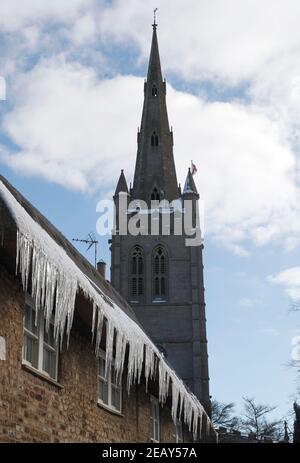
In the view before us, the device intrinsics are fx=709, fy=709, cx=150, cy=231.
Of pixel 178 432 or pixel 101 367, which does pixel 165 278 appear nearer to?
pixel 178 432

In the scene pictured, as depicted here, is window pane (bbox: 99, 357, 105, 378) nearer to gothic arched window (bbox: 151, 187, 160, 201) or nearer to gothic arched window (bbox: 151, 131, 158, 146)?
gothic arched window (bbox: 151, 187, 160, 201)

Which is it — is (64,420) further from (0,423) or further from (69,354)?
(0,423)

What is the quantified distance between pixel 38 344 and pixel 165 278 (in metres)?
50.2

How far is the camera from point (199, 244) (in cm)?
6250

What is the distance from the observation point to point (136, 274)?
61.2 meters

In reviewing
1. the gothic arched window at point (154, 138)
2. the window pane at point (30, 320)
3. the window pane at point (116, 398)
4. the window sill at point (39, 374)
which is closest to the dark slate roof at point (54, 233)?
the window pane at point (30, 320)

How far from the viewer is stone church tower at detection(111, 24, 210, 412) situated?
57375 millimetres

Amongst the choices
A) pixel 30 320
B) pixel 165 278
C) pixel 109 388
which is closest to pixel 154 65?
pixel 165 278

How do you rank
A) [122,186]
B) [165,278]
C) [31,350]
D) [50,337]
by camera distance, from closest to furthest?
1. [31,350]
2. [50,337]
3. [165,278]
4. [122,186]

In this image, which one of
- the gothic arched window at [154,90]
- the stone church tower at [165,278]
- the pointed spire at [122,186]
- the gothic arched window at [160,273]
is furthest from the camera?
the gothic arched window at [154,90]

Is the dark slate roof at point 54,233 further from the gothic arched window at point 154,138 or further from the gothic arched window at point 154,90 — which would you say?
the gothic arched window at point 154,90

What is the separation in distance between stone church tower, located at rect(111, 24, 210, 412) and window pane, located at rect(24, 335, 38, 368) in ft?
144

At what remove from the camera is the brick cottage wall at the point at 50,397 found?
9680 millimetres
